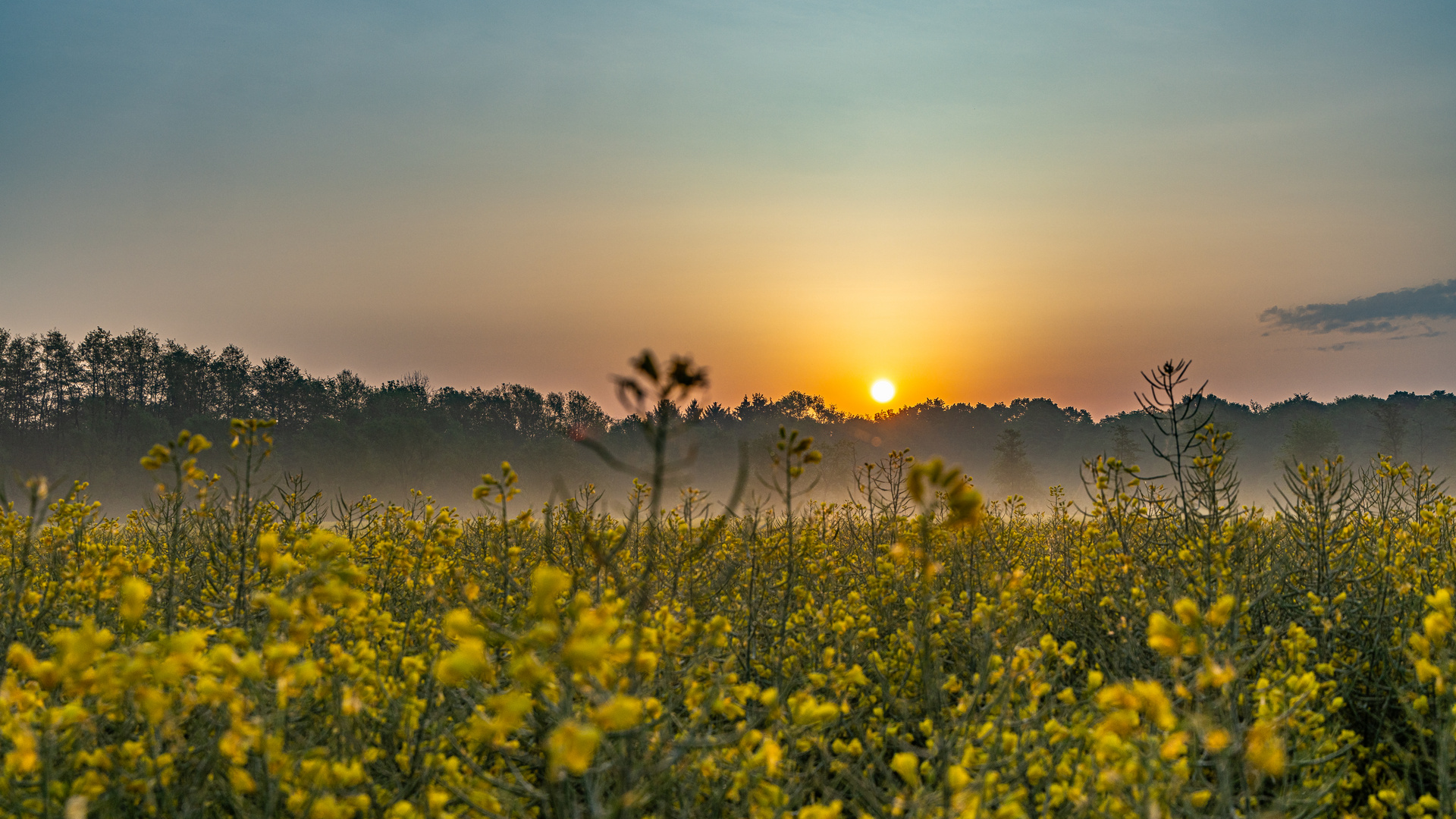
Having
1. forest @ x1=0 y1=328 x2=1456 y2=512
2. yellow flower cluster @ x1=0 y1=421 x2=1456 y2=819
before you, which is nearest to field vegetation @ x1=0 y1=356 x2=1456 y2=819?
yellow flower cluster @ x1=0 y1=421 x2=1456 y2=819

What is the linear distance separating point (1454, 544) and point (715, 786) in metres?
7.25

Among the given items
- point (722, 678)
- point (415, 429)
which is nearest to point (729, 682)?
point (722, 678)

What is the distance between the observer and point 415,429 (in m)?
55.6

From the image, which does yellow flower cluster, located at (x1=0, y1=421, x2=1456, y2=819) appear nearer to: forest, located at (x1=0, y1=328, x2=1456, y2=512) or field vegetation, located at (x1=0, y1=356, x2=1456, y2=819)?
field vegetation, located at (x1=0, y1=356, x2=1456, y2=819)

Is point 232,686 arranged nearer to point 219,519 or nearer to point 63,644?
point 63,644

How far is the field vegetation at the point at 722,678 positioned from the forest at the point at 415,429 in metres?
27.3

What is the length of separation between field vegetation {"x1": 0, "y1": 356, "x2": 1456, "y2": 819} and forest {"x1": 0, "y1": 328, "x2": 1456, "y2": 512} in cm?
2726

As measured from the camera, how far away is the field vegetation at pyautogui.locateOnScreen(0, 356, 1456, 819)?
71.5 inches

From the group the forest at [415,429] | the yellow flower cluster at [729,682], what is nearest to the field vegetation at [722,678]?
the yellow flower cluster at [729,682]

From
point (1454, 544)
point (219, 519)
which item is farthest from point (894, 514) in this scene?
point (219, 519)

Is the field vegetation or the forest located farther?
the forest

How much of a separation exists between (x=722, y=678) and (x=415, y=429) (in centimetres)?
5817

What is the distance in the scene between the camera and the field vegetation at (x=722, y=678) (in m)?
1.82

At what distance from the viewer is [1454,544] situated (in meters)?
6.26
